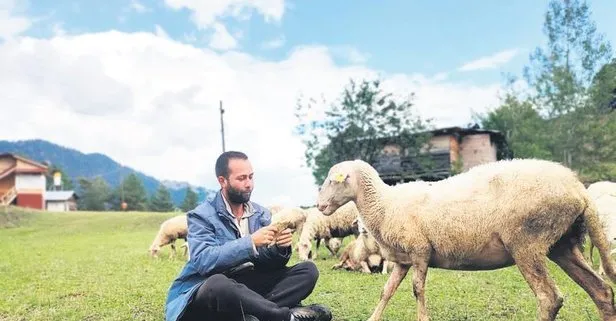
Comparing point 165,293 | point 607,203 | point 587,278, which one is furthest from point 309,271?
point 607,203

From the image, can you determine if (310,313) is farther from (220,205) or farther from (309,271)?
(220,205)

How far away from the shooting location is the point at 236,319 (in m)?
5.49

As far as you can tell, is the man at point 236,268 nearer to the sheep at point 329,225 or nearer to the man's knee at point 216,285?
the man's knee at point 216,285

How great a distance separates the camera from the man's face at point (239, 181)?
5660 mm

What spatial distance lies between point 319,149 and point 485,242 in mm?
44710

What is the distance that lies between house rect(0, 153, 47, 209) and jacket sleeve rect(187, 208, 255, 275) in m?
61.5

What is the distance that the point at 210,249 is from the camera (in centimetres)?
538

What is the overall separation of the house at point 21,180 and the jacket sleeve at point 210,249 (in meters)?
61.5

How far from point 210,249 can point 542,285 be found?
3410 millimetres

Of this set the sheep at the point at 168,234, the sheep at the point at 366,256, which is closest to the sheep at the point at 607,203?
the sheep at the point at 366,256

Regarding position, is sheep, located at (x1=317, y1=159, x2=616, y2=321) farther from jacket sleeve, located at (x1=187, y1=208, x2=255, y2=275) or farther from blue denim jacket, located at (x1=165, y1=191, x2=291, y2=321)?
jacket sleeve, located at (x1=187, y1=208, x2=255, y2=275)

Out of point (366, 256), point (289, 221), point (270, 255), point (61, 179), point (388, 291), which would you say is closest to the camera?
point (289, 221)

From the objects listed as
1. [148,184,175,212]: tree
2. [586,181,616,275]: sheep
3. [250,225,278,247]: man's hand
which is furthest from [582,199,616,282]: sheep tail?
[148,184,175,212]: tree

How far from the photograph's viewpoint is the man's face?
5.66m
